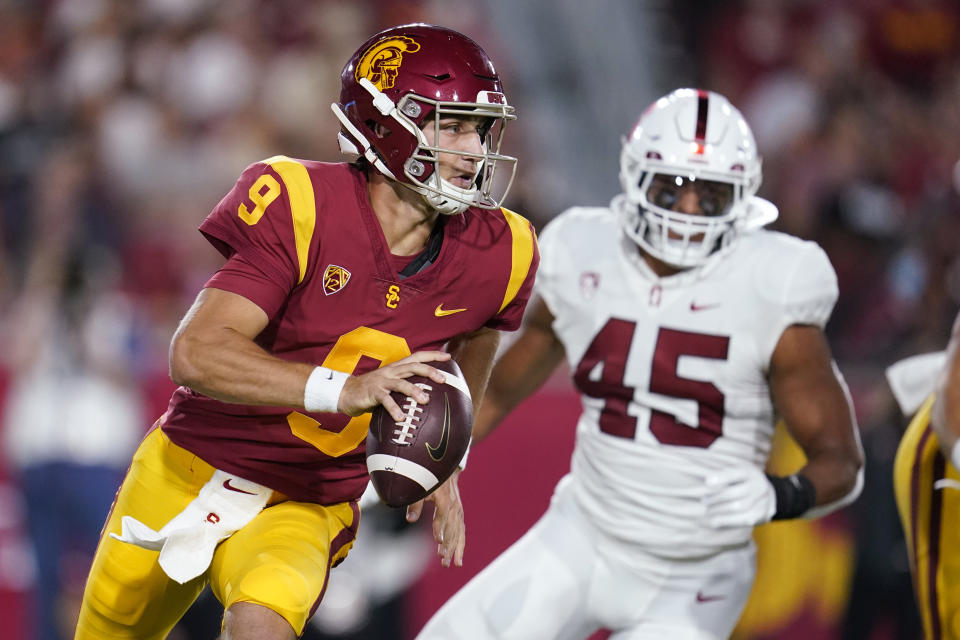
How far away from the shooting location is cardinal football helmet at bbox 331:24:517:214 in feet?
8.28

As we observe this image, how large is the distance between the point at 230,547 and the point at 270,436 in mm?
234

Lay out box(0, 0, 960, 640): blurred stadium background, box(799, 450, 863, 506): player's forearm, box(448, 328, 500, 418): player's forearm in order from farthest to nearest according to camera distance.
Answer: box(0, 0, 960, 640): blurred stadium background, box(799, 450, 863, 506): player's forearm, box(448, 328, 500, 418): player's forearm

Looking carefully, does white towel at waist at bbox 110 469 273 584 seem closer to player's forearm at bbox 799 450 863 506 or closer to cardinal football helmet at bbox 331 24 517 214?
cardinal football helmet at bbox 331 24 517 214

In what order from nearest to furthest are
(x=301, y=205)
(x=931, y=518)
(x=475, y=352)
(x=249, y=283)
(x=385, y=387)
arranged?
(x=385, y=387), (x=249, y=283), (x=301, y=205), (x=475, y=352), (x=931, y=518)

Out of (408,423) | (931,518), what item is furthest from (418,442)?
(931,518)

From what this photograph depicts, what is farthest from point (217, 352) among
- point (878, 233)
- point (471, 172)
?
point (878, 233)

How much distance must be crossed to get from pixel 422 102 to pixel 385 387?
63 centimetres

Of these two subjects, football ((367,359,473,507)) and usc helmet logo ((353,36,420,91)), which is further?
usc helmet logo ((353,36,420,91))

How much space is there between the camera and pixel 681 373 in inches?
121

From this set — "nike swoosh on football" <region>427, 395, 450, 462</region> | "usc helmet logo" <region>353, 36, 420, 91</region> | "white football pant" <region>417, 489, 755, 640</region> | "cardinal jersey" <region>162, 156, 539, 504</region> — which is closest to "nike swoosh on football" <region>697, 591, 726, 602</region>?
"white football pant" <region>417, 489, 755, 640</region>

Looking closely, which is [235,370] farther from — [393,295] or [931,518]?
[931,518]

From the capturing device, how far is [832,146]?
244 inches

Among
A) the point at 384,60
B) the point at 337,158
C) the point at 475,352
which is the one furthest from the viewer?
the point at 337,158

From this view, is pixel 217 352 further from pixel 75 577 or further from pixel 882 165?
pixel 882 165
